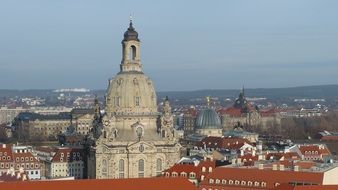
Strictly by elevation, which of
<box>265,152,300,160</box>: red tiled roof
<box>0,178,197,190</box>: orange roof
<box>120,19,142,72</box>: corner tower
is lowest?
<box>265,152,300,160</box>: red tiled roof

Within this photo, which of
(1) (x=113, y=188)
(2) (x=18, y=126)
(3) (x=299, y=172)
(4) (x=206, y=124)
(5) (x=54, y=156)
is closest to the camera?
(1) (x=113, y=188)

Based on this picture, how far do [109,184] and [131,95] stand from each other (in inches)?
1643

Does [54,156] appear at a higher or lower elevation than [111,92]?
lower

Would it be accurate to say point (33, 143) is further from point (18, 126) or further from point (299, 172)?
point (299, 172)

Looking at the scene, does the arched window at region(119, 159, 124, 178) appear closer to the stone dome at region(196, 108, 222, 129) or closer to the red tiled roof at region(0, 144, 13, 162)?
the red tiled roof at region(0, 144, 13, 162)

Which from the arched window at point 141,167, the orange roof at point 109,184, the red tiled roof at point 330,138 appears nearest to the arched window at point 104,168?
the arched window at point 141,167

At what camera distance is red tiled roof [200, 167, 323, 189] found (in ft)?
240

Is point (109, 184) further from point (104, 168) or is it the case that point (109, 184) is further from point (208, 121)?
point (208, 121)

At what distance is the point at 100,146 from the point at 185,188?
39.2 m

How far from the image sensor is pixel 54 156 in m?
114

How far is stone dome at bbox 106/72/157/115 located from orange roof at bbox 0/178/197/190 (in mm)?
39015

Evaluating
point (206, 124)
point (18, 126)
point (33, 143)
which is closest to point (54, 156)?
point (206, 124)

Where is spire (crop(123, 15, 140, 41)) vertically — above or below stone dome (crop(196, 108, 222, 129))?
above

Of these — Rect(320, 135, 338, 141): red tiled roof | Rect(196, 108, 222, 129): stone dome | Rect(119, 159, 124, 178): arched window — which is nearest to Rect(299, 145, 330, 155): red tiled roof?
Rect(119, 159, 124, 178): arched window
